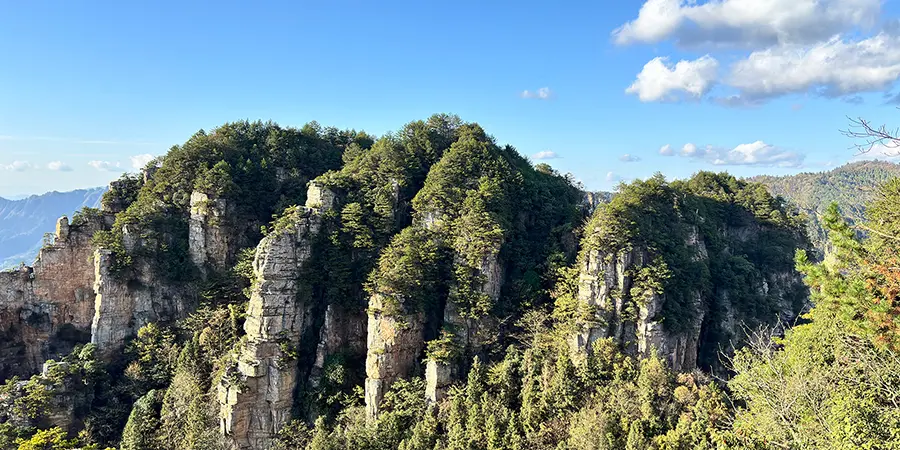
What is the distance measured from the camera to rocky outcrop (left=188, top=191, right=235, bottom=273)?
3938 cm

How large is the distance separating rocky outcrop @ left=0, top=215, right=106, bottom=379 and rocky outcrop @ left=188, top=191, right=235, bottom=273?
9691mm

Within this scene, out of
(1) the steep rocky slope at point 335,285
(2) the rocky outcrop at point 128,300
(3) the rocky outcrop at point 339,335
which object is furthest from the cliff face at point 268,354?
(2) the rocky outcrop at point 128,300

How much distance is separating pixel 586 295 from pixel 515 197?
38.3ft

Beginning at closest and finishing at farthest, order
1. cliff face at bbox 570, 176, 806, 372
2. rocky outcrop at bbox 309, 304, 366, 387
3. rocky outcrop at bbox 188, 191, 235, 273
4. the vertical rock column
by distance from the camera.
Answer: cliff face at bbox 570, 176, 806, 372
the vertical rock column
rocky outcrop at bbox 309, 304, 366, 387
rocky outcrop at bbox 188, 191, 235, 273

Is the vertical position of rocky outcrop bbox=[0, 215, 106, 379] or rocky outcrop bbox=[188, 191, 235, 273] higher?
rocky outcrop bbox=[188, 191, 235, 273]

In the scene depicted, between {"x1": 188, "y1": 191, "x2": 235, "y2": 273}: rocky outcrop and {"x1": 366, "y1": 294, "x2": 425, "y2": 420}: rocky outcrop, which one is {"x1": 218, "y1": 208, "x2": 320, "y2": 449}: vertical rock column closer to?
{"x1": 366, "y1": 294, "x2": 425, "y2": 420}: rocky outcrop

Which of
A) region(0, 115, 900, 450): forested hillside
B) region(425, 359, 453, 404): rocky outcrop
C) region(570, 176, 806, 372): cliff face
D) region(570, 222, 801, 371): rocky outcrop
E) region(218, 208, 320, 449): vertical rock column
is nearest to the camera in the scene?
region(0, 115, 900, 450): forested hillside

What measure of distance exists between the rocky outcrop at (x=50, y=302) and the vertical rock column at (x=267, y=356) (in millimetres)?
18534

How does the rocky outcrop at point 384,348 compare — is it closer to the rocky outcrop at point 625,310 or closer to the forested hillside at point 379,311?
the forested hillside at point 379,311

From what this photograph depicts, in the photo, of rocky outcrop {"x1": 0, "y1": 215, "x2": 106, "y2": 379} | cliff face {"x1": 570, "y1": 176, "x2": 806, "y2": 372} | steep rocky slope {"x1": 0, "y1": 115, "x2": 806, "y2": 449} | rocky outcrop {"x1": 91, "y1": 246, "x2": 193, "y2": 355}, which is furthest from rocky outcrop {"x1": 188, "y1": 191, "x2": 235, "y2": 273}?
cliff face {"x1": 570, "y1": 176, "x2": 806, "y2": 372}

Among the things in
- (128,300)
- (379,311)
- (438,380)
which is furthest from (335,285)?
(128,300)

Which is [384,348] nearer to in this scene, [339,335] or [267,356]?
[339,335]

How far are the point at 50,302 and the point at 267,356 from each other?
23.0 meters

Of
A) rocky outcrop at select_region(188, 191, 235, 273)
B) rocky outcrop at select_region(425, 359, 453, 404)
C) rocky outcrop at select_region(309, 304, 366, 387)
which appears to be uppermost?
rocky outcrop at select_region(188, 191, 235, 273)
